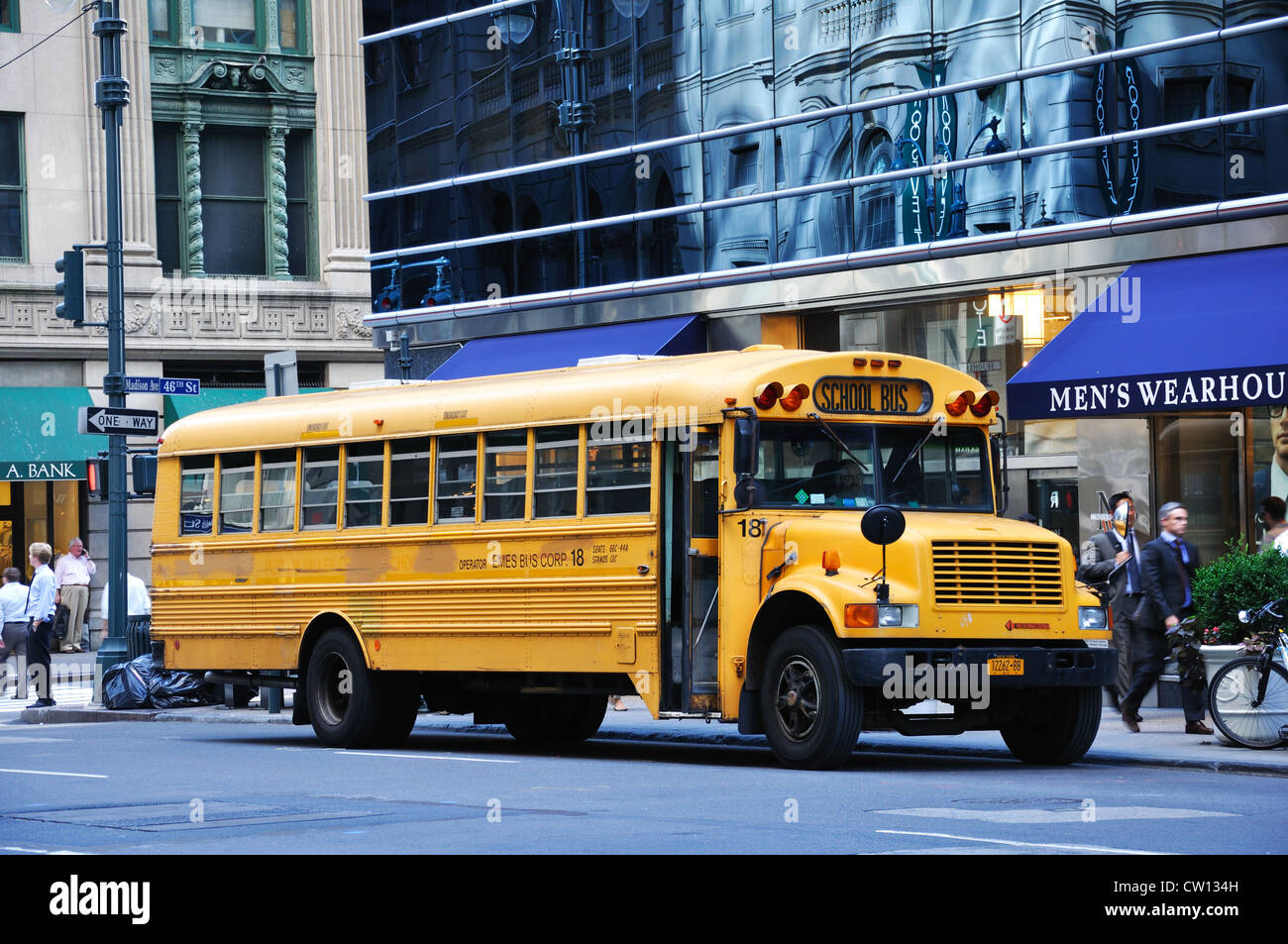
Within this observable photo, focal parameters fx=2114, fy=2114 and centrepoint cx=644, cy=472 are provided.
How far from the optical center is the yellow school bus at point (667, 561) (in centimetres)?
1421

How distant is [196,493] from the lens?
19766 mm

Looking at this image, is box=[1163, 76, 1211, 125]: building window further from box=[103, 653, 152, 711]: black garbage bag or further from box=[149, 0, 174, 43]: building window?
box=[149, 0, 174, 43]: building window

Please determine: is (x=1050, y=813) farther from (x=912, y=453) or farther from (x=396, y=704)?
(x=396, y=704)

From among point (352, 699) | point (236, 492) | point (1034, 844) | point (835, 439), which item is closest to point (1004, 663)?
point (835, 439)

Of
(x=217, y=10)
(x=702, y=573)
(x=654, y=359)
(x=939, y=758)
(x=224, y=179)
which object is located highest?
(x=217, y=10)

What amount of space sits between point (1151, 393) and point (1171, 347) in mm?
524

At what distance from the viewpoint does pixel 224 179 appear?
4059cm

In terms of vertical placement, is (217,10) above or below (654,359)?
above

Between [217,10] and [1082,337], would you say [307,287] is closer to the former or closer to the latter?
[217,10]

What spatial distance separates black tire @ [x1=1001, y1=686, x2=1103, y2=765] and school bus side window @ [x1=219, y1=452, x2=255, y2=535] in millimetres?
7528

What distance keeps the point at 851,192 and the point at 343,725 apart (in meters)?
9.64

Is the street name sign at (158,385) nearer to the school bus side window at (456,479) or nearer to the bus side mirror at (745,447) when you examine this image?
the school bus side window at (456,479)
